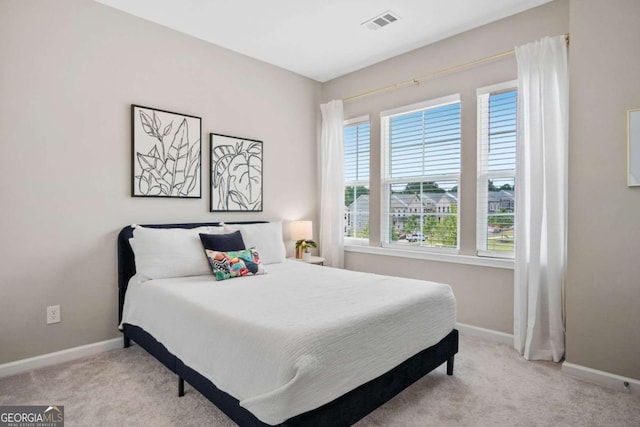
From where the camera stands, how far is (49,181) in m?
2.61

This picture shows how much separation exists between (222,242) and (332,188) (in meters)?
1.76

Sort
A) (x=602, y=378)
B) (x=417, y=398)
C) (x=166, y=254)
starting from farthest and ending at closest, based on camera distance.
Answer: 1. (x=166, y=254)
2. (x=602, y=378)
3. (x=417, y=398)

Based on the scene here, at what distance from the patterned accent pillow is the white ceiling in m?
2.04

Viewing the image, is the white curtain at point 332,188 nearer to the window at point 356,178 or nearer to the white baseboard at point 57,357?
the window at point 356,178

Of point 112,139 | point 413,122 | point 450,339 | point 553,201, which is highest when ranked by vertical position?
point 413,122

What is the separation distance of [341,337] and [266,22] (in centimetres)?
280

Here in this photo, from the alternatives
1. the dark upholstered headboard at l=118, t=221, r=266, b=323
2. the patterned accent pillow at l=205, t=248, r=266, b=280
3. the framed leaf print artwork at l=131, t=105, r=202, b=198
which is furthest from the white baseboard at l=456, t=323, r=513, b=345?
the dark upholstered headboard at l=118, t=221, r=266, b=323

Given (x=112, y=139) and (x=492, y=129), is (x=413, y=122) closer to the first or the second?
A: (x=492, y=129)

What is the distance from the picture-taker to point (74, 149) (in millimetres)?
2723

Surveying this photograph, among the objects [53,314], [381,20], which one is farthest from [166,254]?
[381,20]

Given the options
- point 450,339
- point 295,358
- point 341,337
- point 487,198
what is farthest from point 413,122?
point 295,358

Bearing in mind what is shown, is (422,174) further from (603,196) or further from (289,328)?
(289,328)

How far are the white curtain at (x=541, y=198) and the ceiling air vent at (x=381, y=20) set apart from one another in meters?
1.06

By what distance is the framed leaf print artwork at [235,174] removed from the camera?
3.57 metres
